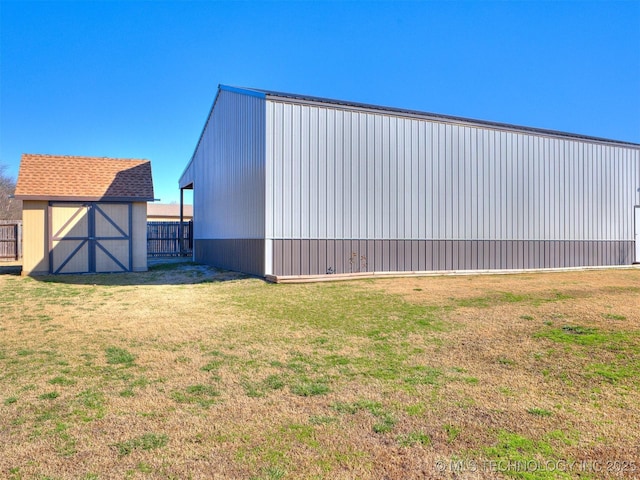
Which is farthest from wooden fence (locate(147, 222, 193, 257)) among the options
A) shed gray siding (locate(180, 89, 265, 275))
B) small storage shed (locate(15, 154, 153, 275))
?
small storage shed (locate(15, 154, 153, 275))

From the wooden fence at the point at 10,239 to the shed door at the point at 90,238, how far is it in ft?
25.6

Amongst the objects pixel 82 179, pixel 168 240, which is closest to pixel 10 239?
pixel 168 240

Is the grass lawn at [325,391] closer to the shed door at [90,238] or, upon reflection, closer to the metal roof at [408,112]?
the metal roof at [408,112]

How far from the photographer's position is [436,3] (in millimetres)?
13867

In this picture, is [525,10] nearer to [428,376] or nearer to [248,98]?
[248,98]

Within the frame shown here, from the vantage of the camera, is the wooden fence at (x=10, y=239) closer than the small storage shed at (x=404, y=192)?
No

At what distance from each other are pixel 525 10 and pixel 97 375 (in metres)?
16.3

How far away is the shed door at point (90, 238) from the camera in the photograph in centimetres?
1470

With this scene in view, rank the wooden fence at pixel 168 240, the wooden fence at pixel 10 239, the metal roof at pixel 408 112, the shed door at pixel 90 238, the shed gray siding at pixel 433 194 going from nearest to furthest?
the shed gray siding at pixel 433 194, the metal roof at pixel 408 112, the shed door at pixel 90 238, the wooden fence at pixel 10 239, the wooden fence at pixel 168 240

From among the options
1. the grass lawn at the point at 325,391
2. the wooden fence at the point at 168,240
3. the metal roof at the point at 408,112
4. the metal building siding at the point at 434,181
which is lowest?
the grass lawn at the point at 325,391

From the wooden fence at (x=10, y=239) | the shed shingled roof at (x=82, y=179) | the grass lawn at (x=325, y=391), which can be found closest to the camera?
the grass lawn at (x=325, y=391)

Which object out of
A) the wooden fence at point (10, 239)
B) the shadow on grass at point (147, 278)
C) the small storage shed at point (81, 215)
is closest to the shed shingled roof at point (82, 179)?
the small storage shed at point (81, 215)

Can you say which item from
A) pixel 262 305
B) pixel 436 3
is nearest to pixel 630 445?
pixel 262 305

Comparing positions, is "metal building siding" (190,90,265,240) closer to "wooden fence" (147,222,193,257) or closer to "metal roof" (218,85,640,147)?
"metal roof" (218,85,640,147)
